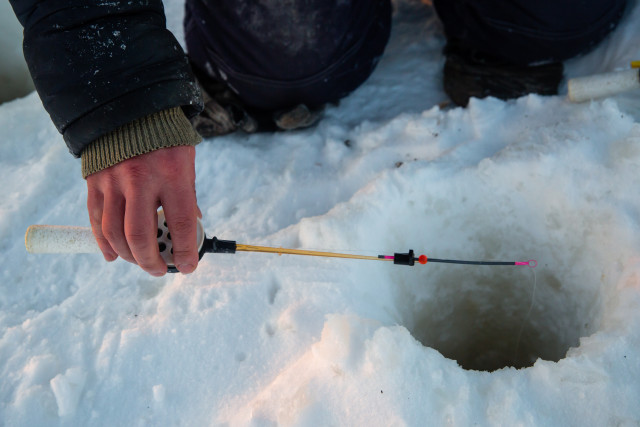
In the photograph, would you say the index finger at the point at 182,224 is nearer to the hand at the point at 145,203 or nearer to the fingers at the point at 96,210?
the hand at the point at 145,203

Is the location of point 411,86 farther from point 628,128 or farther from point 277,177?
point 628,128

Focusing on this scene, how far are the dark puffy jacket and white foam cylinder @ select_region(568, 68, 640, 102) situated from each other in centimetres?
129

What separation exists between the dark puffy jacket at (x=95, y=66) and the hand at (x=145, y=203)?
0.39 ft

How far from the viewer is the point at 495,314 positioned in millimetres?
1740

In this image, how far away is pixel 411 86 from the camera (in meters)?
2.13

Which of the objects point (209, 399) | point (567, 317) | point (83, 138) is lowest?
point (567, 317)

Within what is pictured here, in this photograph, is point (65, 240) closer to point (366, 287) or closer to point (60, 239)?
→ point (60, 239)

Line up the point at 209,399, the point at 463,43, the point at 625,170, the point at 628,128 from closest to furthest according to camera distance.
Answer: the point at 209,399, the point at 625,170, the point at 628,128, the point at 463,43

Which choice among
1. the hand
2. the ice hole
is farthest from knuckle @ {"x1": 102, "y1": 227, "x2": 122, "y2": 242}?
the ice hole

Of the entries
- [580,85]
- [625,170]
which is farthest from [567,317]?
[580,85]

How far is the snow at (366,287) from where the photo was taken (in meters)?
1.08

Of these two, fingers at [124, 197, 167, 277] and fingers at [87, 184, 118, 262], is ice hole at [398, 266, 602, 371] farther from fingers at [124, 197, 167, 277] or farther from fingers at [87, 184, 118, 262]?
fingers at [87, 184, 118, 262]

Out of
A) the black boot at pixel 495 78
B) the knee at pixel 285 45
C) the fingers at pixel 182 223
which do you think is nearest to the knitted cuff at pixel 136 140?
the fingers at pixel 182 223

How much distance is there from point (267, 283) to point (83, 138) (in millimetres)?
606
